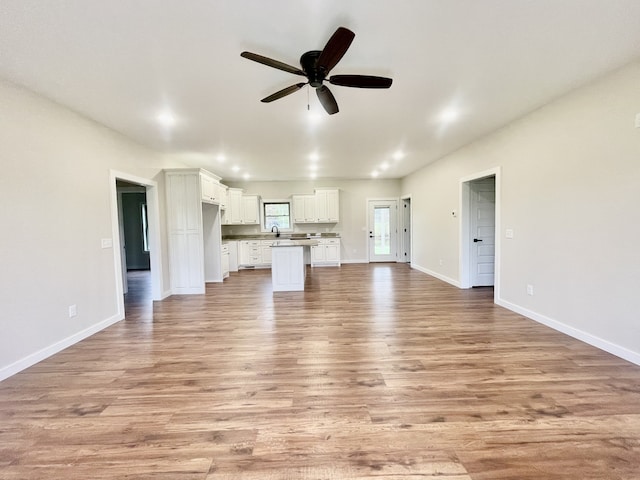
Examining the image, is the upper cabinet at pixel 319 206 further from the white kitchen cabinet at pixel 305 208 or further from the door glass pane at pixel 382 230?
the door glass pane at pixel 382 230

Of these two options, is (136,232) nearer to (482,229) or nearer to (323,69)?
(323,69)

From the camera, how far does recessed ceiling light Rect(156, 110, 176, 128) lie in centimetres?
342

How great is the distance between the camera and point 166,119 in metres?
3.60

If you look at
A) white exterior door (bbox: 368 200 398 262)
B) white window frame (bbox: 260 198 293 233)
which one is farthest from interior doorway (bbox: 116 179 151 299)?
white exterior door (bbox: 368 200 398 262)

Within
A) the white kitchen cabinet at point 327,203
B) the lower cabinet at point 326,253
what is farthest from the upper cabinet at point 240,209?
the lower cabinet at point 326,253

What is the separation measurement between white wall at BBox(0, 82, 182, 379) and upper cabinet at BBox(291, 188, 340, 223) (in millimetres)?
5141

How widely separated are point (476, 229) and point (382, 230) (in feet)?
12.1

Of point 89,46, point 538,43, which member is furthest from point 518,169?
point 89,46

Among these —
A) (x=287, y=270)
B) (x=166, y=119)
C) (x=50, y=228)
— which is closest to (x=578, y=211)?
(x=287, y=270)

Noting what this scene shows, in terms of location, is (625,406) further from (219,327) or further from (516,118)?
(219,327)

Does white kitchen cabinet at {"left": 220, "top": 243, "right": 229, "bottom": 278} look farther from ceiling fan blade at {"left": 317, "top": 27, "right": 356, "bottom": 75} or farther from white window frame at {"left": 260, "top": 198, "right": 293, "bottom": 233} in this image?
ceiling fan blade at {"left": 317, "top": 27, "right": 356, "bottom": 75}

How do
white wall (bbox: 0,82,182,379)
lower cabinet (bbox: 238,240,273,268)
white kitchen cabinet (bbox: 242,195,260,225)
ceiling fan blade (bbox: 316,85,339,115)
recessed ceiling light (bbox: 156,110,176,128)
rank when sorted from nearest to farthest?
ceiling fan blade (bbox: 316,85,339,115) < white wall (bbox: 0,82,182,379) < recessed ceiling light (bbox: 156,110,176,128) < lower cabinet (bbox: 238,240,273,268) < white kitchen cabinet (bbox: 242,195,260,225)

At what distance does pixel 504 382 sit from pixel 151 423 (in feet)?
8.74

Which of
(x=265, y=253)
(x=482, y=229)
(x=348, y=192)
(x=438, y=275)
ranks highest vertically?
(x=348, y=192)
